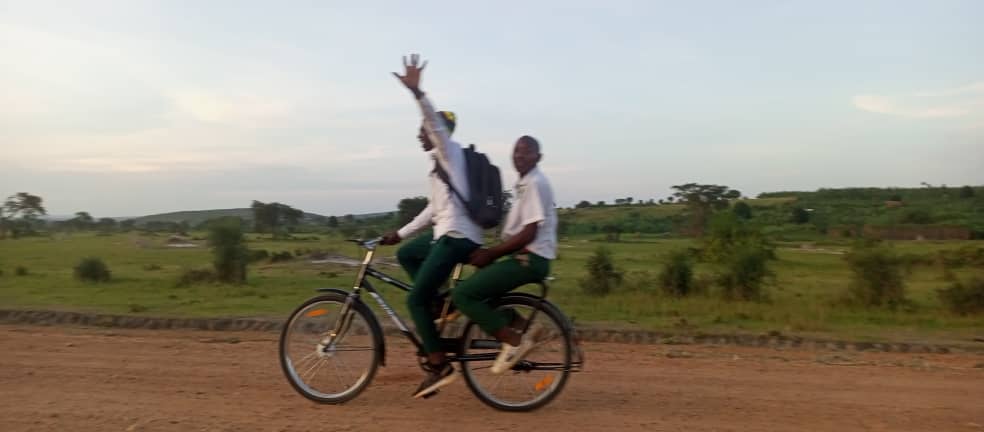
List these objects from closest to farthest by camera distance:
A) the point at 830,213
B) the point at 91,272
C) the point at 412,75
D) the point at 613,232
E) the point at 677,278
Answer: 1. the point at 412,75
2. the point at 677,278
3. the point at 91,272
4. the point at 613,232
5. the point at 830,213

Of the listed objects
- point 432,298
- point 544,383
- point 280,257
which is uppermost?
point 432,298

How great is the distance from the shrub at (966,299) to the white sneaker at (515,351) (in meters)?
14.7

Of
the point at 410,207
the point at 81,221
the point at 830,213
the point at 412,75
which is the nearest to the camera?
the point at 412,75

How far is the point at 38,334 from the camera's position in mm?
9094

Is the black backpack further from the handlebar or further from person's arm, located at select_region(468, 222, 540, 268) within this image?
Result: the handlebar

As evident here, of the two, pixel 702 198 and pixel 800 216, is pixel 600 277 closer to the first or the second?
pixel 702 198

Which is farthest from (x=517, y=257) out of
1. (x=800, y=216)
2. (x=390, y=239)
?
(x=800, y=216)

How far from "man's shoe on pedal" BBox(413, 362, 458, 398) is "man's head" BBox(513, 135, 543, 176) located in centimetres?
145

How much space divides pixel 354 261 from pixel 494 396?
26371mm

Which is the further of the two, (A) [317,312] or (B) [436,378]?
(A) [317,312]

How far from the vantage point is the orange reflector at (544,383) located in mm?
5430

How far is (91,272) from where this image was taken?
22234mm

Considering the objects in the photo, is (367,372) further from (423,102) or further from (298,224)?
(298,224)

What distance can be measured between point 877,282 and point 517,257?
15796 millimetres
